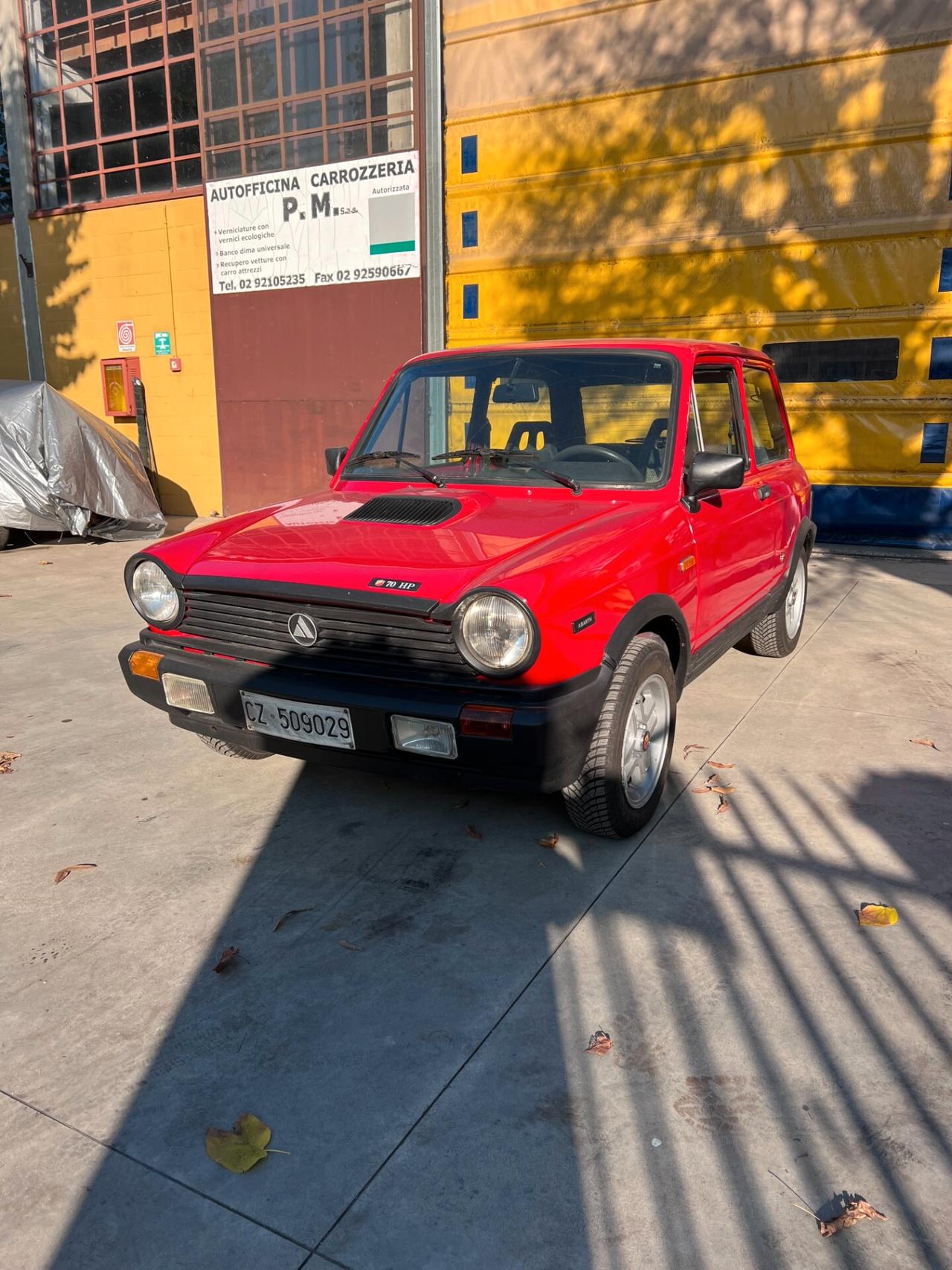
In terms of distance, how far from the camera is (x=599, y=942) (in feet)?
9.33

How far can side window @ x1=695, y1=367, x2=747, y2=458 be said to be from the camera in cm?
412

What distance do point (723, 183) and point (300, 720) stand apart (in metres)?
8.32

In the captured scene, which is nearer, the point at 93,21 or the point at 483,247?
the point at 483,247

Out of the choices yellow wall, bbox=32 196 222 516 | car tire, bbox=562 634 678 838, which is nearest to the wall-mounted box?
yellow wall, bbox=32 196 222 516

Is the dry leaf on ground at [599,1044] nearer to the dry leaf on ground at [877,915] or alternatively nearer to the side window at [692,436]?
the dry leaf on ground at [877,915]

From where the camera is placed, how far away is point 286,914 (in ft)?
9.93

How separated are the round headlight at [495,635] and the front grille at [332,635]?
0.06 m

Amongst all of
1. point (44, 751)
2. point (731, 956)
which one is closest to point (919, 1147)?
point (731, 956)

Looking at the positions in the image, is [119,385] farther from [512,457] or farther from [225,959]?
[225,959]

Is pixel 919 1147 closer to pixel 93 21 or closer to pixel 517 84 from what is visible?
pixel 517 84

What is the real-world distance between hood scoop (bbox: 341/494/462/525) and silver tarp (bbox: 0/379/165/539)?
7400 millimetres

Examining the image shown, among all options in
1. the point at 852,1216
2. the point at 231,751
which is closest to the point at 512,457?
the point at 231,751

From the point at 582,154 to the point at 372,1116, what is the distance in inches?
393

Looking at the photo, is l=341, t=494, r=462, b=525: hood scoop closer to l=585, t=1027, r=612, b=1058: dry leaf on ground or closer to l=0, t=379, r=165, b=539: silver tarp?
l=585, t=1027, r=612, b=1058: dry leaf on ground
